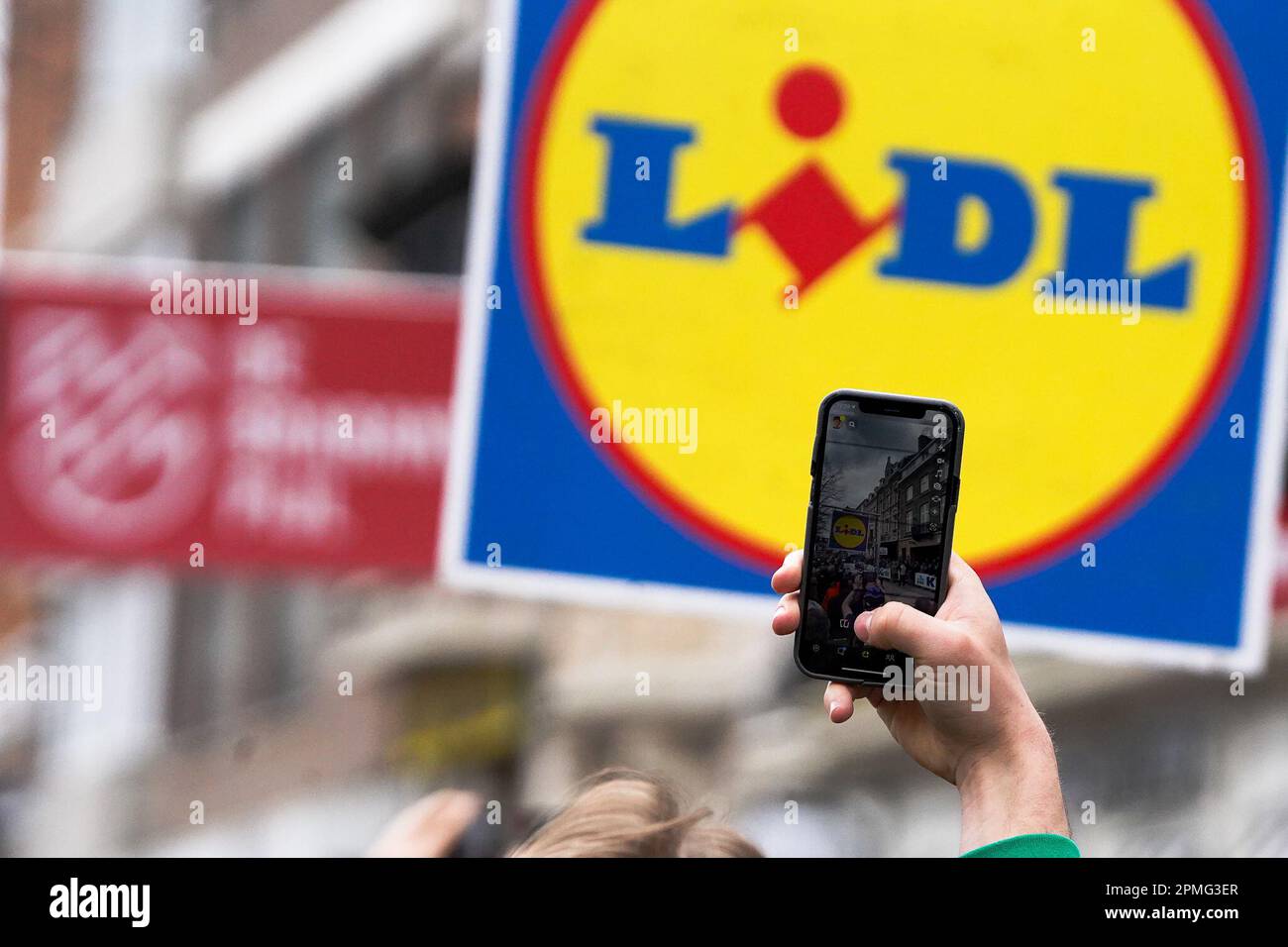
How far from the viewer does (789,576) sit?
214cm

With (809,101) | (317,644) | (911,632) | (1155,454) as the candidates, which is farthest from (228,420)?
(317,644)

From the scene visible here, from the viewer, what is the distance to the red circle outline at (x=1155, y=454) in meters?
3.08

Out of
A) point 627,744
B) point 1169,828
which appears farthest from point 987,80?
point 627,744

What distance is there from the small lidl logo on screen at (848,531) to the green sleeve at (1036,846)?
1.64 ft

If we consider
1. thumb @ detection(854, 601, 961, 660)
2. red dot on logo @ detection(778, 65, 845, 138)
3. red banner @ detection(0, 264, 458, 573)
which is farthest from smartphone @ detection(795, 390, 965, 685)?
red banner @ detection(0, 264, 458, 573)

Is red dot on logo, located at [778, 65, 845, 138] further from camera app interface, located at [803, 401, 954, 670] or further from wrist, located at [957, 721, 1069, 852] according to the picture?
wrist, located at [957, 721, 1069, 852]

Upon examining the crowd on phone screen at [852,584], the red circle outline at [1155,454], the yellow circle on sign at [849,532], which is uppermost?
the red circle outline at [1155,454]

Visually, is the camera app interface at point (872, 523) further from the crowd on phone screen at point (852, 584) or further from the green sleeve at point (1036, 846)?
the green sleeve at point (1036, 846)

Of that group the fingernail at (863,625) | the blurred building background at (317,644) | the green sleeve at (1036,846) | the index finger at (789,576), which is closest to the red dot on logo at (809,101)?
the index finger at (789,576)

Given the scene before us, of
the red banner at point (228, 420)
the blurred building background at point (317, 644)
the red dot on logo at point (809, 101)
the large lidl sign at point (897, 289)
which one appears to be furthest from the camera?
the blurred building background at point (317, 644)

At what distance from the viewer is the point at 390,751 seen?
13102 mm

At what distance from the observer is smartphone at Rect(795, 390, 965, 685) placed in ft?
6.98

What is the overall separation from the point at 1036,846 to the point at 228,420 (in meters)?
2.90

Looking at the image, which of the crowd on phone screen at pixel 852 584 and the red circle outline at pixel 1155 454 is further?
the red circle outline at pixel 1155 454
